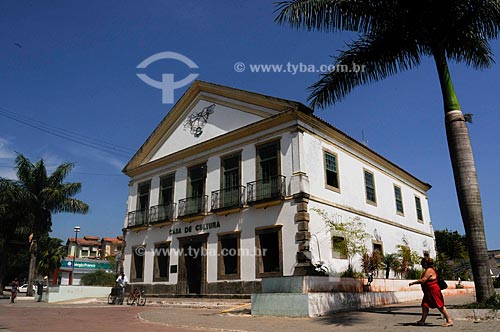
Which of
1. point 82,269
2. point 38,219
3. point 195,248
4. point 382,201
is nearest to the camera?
point 195,248

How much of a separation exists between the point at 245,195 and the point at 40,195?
18.2m

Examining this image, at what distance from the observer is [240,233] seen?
16.1 m

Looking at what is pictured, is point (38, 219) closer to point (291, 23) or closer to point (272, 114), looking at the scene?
point (272, 114)

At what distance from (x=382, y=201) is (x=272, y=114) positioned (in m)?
7.58

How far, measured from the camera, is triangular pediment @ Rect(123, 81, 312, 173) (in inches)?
671

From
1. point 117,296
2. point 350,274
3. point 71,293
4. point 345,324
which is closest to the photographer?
point 345,324

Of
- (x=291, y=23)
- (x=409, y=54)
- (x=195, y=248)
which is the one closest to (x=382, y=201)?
(x=195, y=248)

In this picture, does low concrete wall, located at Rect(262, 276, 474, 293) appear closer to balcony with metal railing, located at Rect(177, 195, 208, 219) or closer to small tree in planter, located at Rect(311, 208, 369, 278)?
small tree in planter, located at Rect(311, 208, 369, 278)

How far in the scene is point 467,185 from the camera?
8797mm

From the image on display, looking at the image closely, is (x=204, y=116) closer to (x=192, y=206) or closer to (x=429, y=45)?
(x=192, y=206)

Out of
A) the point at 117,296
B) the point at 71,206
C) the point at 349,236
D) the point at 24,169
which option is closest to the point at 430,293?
the point at 349,236

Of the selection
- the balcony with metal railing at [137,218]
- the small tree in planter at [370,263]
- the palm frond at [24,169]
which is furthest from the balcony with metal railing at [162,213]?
the palm frond at [24,169]

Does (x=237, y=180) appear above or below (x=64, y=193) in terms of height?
below

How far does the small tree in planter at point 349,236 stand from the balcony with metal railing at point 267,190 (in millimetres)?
1356
